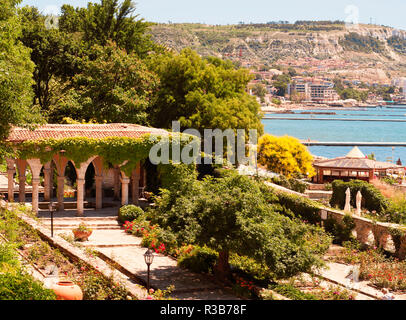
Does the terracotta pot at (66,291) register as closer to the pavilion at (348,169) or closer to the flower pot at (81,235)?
the flower pot at (81,235)

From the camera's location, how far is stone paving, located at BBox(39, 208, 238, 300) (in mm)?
15758

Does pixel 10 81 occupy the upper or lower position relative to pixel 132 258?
upper

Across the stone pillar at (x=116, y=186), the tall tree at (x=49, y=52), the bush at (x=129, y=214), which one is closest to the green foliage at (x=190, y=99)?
the tall tree at (x=49, y=52)

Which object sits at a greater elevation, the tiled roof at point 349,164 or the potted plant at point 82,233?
the tiled roof at point 349,164

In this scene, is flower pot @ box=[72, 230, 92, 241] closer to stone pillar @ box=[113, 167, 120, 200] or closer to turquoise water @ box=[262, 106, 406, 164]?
stone pillar @ box=[113, 167, 120, 200]

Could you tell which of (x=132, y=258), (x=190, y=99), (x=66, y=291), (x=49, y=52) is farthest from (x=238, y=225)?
(x=49, y=52)

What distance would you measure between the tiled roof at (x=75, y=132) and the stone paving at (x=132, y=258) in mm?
3371

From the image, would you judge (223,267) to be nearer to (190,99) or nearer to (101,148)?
(101,148)

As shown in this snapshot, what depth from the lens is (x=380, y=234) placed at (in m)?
22.7

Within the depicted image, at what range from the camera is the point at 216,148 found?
3588 cm

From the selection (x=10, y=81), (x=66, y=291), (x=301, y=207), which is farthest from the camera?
(x=301, y=207)

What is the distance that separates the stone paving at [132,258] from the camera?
15.8 metres

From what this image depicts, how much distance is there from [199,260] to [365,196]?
46.4 ft
